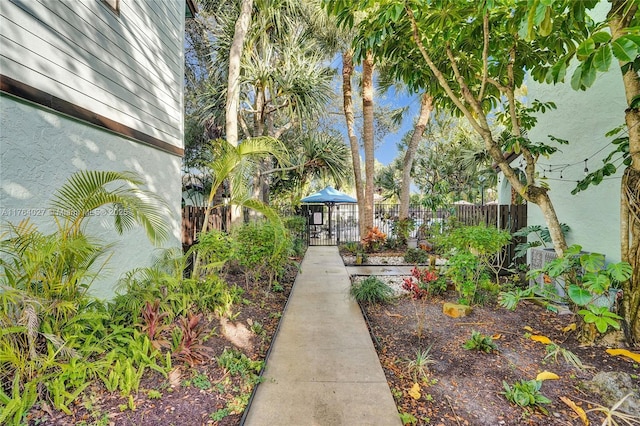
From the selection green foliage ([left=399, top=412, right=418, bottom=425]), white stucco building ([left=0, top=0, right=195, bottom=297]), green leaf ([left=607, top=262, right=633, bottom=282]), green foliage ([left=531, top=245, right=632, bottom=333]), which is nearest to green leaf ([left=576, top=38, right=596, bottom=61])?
green foliage ([left=531, top=245, right=632, bottom=333])

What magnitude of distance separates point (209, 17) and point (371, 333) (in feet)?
31.7

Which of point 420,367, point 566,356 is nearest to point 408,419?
point 420,367

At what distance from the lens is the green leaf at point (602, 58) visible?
182cm

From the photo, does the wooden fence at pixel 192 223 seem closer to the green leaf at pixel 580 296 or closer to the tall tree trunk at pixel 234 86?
the tall tree trunk at pixel 234 86

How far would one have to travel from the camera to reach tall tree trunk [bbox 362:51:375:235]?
9258 millimetres

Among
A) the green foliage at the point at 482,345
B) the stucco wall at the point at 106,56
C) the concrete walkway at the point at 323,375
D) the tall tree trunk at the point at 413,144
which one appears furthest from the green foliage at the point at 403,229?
the stucco wall at the point at 106,56

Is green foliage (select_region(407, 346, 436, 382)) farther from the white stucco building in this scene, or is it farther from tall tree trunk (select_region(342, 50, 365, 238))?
tall tree trunk (select_region(342, 50, 365, 238))

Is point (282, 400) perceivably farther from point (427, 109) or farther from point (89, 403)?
point (427, 109)

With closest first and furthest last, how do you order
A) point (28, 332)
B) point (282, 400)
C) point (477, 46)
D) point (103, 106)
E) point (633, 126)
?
point (28, 332), point (282, 400), point (633, 126), point (103, 106), point (477, 46)

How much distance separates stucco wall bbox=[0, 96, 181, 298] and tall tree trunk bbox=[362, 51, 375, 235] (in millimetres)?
6906

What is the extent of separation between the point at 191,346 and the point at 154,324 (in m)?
0.40

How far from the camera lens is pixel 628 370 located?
8.04 feet

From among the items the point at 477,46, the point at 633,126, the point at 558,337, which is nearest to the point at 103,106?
the point at 477,46

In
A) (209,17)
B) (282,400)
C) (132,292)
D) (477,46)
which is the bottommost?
(282,400)
